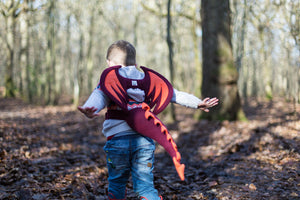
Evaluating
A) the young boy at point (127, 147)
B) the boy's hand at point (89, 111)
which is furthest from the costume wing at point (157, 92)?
the boy's hand at point (89, 111)

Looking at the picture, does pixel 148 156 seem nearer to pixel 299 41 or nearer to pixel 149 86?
pixel 149 86

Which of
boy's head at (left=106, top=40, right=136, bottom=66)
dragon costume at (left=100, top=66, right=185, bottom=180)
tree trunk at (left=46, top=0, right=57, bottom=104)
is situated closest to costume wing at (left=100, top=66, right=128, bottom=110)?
dragon costume at (left=100, top=66, right=185, bottom=180)

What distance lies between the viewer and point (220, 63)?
338 inches

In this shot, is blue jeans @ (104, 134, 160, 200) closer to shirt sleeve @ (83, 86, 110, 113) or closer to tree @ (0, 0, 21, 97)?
shirt sleeve @ (83, 86, 110, 113)

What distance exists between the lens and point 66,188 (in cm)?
398

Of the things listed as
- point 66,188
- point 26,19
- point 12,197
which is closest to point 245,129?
point 66,188

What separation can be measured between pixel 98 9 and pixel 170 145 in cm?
2037

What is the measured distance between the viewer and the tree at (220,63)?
8594mm

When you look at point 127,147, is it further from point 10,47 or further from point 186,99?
point 10,47

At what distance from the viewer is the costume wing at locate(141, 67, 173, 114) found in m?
2.83

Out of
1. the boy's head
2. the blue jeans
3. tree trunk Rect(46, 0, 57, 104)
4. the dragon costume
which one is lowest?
the blue jeans

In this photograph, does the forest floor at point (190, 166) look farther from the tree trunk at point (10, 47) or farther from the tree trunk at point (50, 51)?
the tree trunk at point (10, 47)

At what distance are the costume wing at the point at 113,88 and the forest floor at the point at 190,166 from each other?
1.89 meters

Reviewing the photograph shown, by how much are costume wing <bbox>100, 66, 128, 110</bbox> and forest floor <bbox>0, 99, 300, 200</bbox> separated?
189 cm
